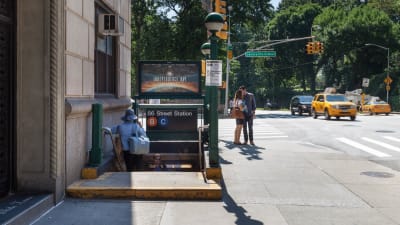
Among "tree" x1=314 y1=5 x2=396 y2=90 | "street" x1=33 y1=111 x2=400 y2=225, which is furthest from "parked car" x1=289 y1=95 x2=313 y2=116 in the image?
"street" x1=33 y1=111 x2=400 y2=225

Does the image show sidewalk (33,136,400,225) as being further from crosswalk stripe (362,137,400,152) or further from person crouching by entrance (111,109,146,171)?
crosswalk stripe (362,137,400,152)

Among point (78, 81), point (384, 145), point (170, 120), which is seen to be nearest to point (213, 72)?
point (78, 81)

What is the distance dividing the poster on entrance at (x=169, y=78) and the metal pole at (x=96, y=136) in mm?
4492

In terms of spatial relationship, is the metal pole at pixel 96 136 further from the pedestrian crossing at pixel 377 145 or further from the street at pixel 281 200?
the pedestrian crossing at pixel 377 145

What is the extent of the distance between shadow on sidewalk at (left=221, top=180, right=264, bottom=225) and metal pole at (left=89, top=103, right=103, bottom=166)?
7.27 ft

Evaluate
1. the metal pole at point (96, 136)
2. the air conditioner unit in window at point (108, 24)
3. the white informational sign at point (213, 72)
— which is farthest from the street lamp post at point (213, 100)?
the air conditioner unit in window at point (108, 24)

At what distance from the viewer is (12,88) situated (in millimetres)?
6457

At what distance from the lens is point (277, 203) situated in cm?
699

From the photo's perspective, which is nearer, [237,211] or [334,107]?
[237,211]

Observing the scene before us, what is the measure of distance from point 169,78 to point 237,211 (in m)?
6.60

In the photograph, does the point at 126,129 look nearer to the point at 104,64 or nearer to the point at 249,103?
the point at 104,64

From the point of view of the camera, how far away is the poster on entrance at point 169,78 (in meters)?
12.5

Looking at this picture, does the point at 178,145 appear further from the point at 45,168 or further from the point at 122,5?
the point at 45,168

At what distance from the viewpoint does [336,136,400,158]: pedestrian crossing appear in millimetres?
13781
